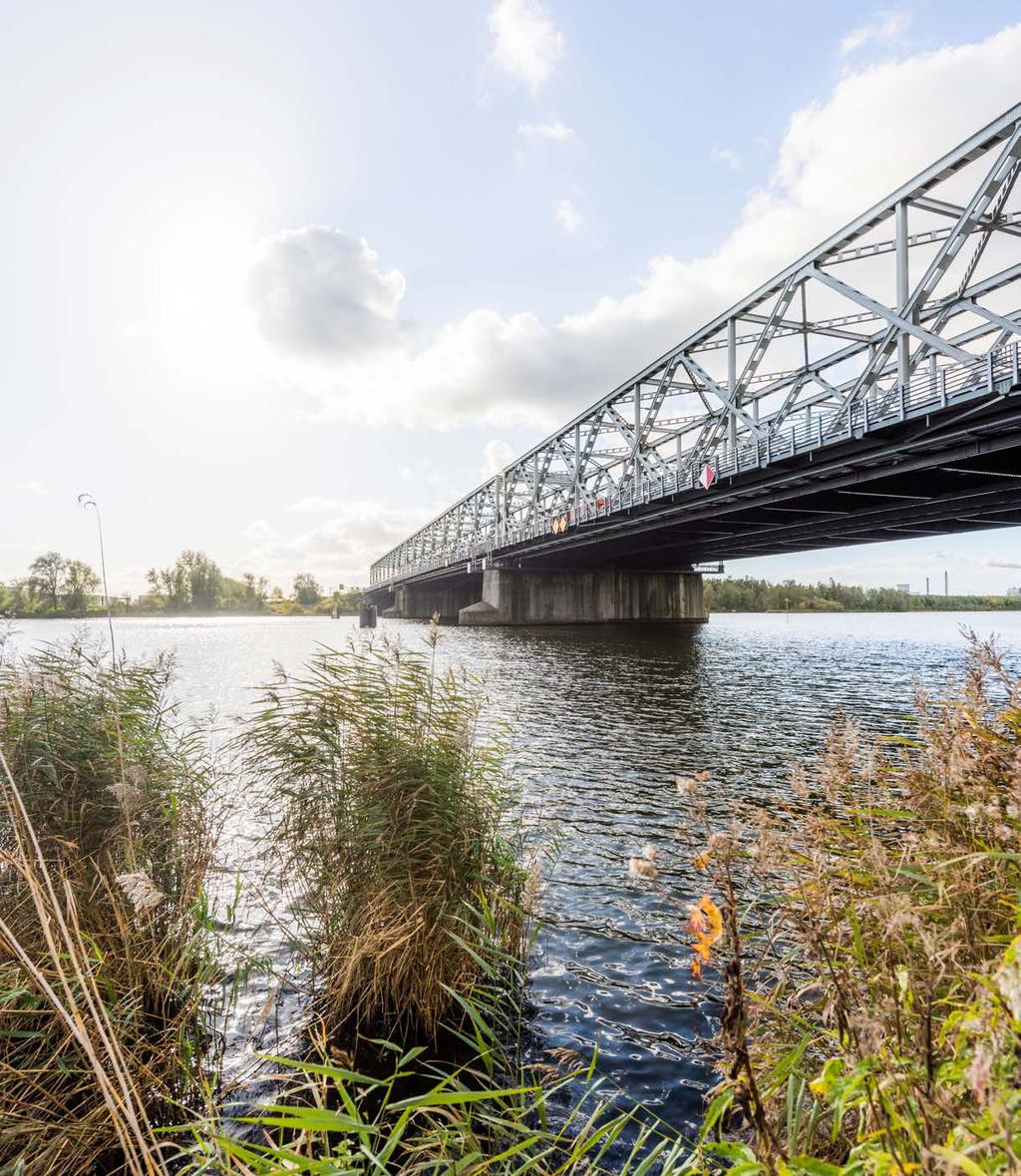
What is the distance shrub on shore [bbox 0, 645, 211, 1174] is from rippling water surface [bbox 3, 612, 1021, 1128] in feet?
2.70

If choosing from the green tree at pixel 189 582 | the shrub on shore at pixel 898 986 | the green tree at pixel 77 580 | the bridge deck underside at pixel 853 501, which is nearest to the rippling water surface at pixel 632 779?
the shrub on shore at pixel 898 986

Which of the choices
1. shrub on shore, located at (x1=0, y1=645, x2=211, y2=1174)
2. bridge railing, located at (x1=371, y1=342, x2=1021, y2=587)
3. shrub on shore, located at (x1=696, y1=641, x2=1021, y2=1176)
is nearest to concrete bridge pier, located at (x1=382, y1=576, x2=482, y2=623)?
bridge railing, located at (x1=371, y1=342, x2=1021, y2=587)

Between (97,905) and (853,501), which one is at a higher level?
(853,501)

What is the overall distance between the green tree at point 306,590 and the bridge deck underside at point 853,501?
117020 millimetres

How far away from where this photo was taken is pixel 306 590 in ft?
552

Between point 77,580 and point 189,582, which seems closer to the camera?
point 77,580

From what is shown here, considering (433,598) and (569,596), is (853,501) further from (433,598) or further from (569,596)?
(433,598)

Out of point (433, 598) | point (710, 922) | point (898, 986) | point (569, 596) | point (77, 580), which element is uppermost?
point (77, 580)

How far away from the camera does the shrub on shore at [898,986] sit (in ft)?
5.47

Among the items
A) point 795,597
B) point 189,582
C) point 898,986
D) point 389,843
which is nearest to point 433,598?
point 189,582

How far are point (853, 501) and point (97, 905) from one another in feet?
132

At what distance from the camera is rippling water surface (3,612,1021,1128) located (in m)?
5.29

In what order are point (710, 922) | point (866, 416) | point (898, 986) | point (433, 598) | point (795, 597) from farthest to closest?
point (795, 597) < point (433, 598) < point (866, 416) < point (898, 986) < point (710, 922)

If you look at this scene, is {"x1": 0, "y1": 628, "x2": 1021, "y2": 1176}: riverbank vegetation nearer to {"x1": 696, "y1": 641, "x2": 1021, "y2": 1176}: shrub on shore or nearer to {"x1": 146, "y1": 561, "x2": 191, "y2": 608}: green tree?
{"x1": 696, "y1": 641, "x2": 1021, "y2": 1176}: shrub on shore
